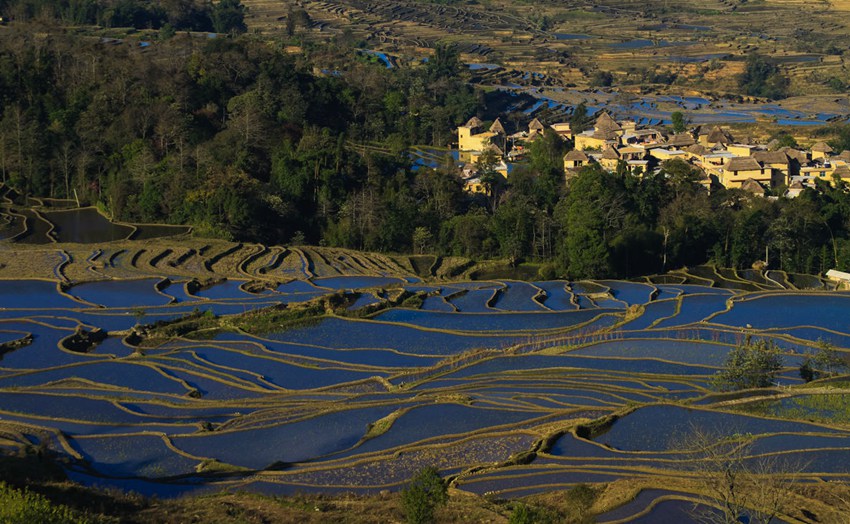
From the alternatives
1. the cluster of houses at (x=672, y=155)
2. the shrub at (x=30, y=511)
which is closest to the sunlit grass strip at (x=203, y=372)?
the shrub at (x=30, y=511)

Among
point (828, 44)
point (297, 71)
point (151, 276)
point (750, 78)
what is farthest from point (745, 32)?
point (151, 276)

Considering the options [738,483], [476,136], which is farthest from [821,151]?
[738,483]

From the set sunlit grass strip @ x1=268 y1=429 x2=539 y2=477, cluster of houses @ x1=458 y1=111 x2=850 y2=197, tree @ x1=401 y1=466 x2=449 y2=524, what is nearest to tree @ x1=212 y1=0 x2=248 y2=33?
cluster of houses @ x1=458 y1=111 x2=850 y2=197

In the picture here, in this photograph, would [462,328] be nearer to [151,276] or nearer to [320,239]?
[151,276]

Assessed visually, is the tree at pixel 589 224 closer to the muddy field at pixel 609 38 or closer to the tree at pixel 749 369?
the tree at pixel 749 369

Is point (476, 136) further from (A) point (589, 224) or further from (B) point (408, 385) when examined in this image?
(B) point (408, 385)

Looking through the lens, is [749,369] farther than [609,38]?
No
